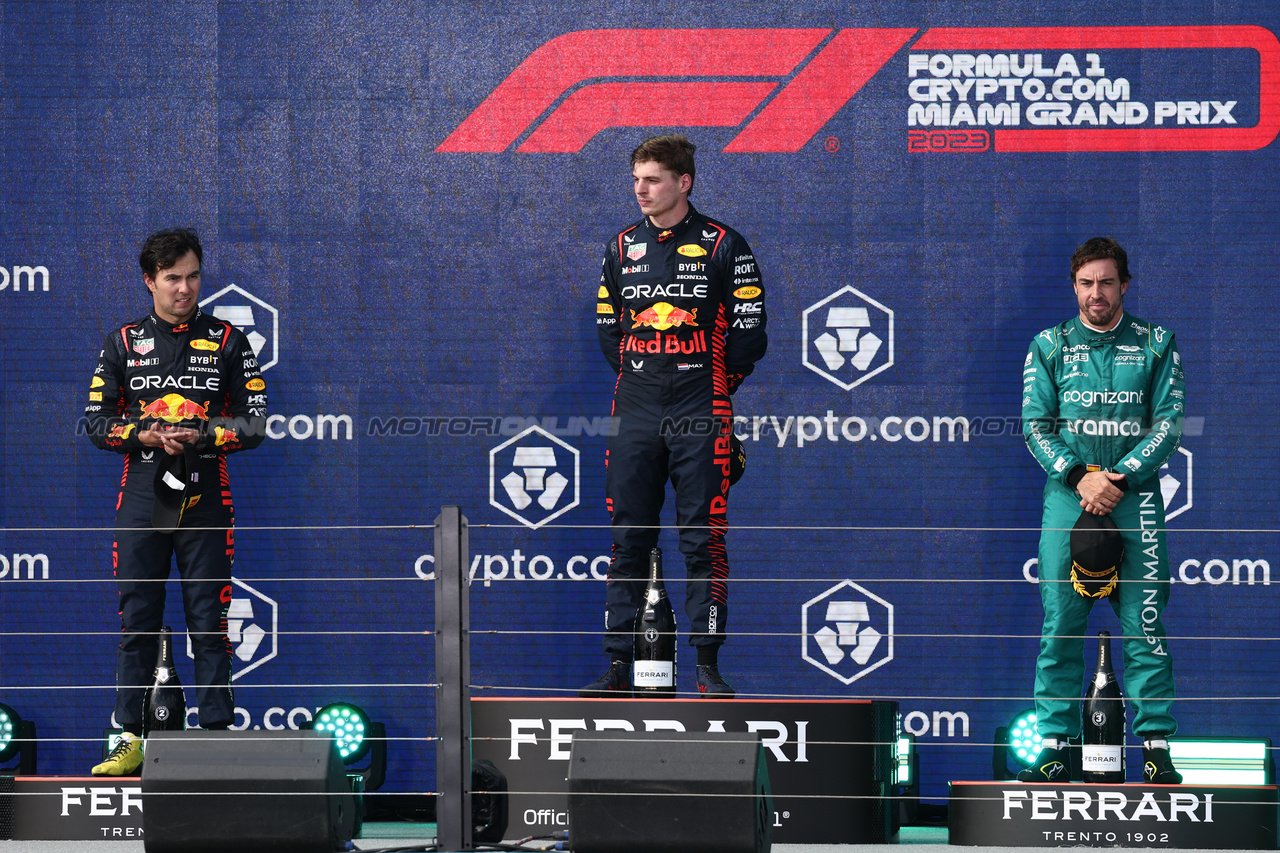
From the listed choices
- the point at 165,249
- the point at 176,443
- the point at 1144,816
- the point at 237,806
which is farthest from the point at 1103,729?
the point at 165,249

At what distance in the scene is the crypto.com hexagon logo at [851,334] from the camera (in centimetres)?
530

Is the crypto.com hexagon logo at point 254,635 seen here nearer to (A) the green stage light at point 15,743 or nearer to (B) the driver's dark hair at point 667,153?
(A) the green stage light at point 15,743

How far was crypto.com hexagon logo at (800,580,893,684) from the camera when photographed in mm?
5289

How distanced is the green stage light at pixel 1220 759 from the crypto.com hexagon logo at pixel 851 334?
155 cm

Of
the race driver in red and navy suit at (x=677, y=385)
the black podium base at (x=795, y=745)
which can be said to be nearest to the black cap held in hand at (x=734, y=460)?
the race driver in red and navy suit at (x=677, y=385)

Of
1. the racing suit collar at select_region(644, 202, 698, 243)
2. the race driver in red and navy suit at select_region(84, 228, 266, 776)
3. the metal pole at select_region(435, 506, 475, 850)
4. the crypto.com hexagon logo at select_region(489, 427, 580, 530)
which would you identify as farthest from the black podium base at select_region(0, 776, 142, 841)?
the racing suit collar at select_region(644, 202, 698, 243)

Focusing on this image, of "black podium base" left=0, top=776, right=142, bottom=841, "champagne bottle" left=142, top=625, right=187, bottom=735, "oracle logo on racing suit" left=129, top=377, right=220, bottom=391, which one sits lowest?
"black podium base" left=0, top=776, right=142, bottom=841

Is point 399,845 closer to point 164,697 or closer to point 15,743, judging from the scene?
point 164,697

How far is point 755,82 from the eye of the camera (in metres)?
5.33

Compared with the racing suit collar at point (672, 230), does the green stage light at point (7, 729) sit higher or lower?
lower

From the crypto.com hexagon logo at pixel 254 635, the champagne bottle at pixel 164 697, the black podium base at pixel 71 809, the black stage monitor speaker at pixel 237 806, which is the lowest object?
the black podium base at pixel 71 809

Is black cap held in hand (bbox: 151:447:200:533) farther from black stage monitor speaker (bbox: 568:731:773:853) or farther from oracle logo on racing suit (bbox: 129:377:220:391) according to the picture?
black stage monitor speaker (bbox: 568:731:773:853)

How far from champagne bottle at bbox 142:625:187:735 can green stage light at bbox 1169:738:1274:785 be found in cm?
295

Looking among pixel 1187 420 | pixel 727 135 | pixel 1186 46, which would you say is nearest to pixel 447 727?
pixel 727 135
